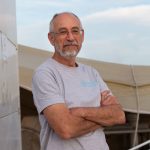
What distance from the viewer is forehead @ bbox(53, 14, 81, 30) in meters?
2.44

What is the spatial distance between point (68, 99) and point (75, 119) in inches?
4.5

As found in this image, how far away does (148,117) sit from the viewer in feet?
28.0

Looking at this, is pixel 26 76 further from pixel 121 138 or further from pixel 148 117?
pixel 121 138

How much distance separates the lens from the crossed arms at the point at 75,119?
→ 2.25 m

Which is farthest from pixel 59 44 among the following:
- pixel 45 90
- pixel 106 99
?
pixel 106 99

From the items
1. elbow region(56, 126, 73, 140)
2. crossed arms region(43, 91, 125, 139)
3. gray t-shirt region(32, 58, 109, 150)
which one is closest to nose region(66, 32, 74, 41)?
gray t-shirt region(32, 58, 109, 150)

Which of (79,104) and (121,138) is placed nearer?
(79,104)

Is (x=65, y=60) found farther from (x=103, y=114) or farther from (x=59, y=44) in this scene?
(x=103, y=114)

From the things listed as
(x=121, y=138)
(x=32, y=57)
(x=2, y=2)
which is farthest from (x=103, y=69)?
(x=2, y=2)

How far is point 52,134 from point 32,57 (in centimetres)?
520

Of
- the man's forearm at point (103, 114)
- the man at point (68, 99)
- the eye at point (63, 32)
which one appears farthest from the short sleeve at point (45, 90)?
the eye at point (63, 32)

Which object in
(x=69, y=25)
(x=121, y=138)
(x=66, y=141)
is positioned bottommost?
(x=121, y=138)

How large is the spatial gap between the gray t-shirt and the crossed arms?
4 cm

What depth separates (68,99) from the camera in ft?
7.70
